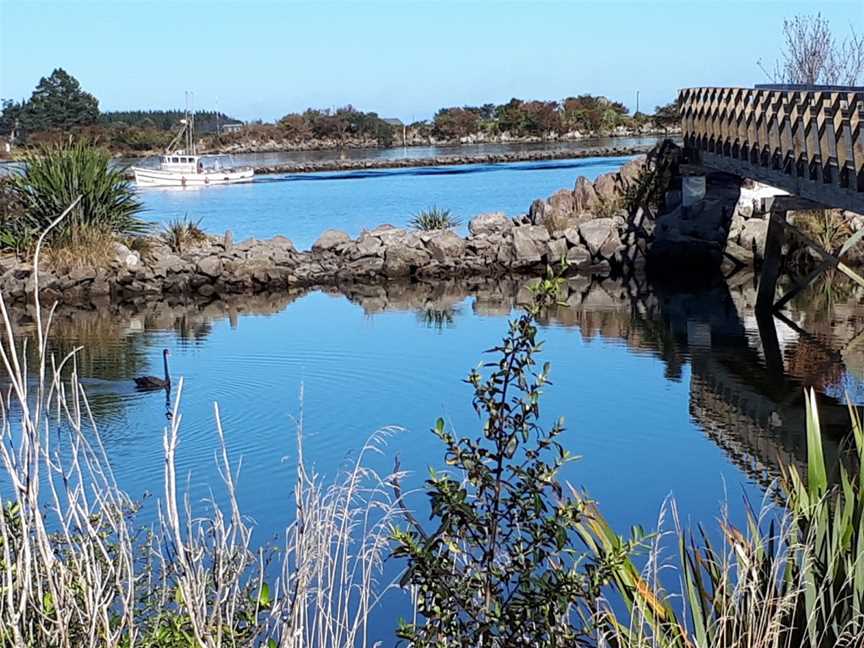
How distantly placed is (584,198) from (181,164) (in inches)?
1383

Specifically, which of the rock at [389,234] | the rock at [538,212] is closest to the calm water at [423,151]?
the rock at [538,212]

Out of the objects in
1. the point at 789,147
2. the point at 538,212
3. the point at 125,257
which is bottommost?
the point at 125,257

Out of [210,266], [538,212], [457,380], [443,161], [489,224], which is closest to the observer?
[457,380]

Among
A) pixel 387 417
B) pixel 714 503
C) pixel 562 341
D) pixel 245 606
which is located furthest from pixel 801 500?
pixel 562 341

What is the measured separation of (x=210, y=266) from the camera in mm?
26141

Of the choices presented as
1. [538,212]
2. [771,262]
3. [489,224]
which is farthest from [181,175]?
[771,262]

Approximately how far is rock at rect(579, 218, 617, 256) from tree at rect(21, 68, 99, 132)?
76.2 meters

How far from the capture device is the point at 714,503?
34.8 feet

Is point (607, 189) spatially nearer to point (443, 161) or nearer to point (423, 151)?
point (443, 161)

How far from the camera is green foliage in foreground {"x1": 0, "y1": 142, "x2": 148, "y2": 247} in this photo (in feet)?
83.5

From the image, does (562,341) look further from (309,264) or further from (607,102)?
(607,102)

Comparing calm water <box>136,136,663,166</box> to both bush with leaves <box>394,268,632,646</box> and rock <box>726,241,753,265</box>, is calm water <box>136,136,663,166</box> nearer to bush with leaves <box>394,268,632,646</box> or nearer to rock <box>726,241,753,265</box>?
rock <box>726,241,753,265</box>

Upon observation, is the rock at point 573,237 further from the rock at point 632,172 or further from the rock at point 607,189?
the rock at point 632,172

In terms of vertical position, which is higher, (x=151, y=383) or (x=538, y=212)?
(x=538, y=212)
